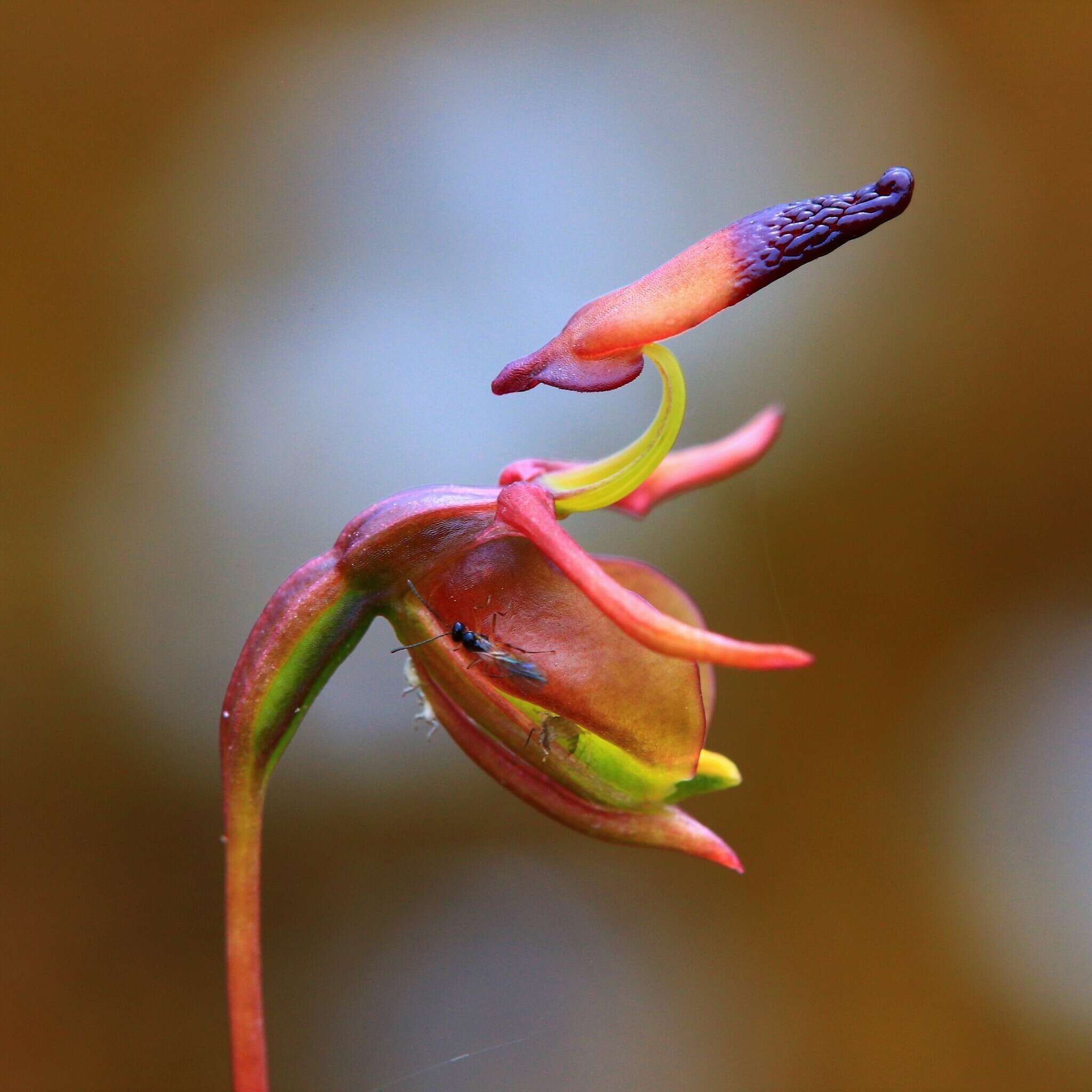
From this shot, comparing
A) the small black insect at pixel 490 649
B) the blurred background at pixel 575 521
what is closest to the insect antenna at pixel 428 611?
the small black insect at pixel 490 649

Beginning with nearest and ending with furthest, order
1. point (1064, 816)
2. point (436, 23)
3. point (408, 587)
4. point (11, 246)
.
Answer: point (408, 587) < point (11, 246) < point (436, 23) < point (1064, 816)

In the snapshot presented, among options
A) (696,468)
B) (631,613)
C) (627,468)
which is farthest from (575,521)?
(631,613)

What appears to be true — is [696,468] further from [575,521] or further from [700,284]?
[575,521]

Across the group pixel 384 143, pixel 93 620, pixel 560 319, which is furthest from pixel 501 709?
pixel 384 143

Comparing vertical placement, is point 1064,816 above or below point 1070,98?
below

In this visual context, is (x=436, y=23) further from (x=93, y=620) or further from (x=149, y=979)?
(x=149, y=979)

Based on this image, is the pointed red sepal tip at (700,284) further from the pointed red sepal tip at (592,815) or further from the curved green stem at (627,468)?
the pointed red sepal tip at (592,815)
